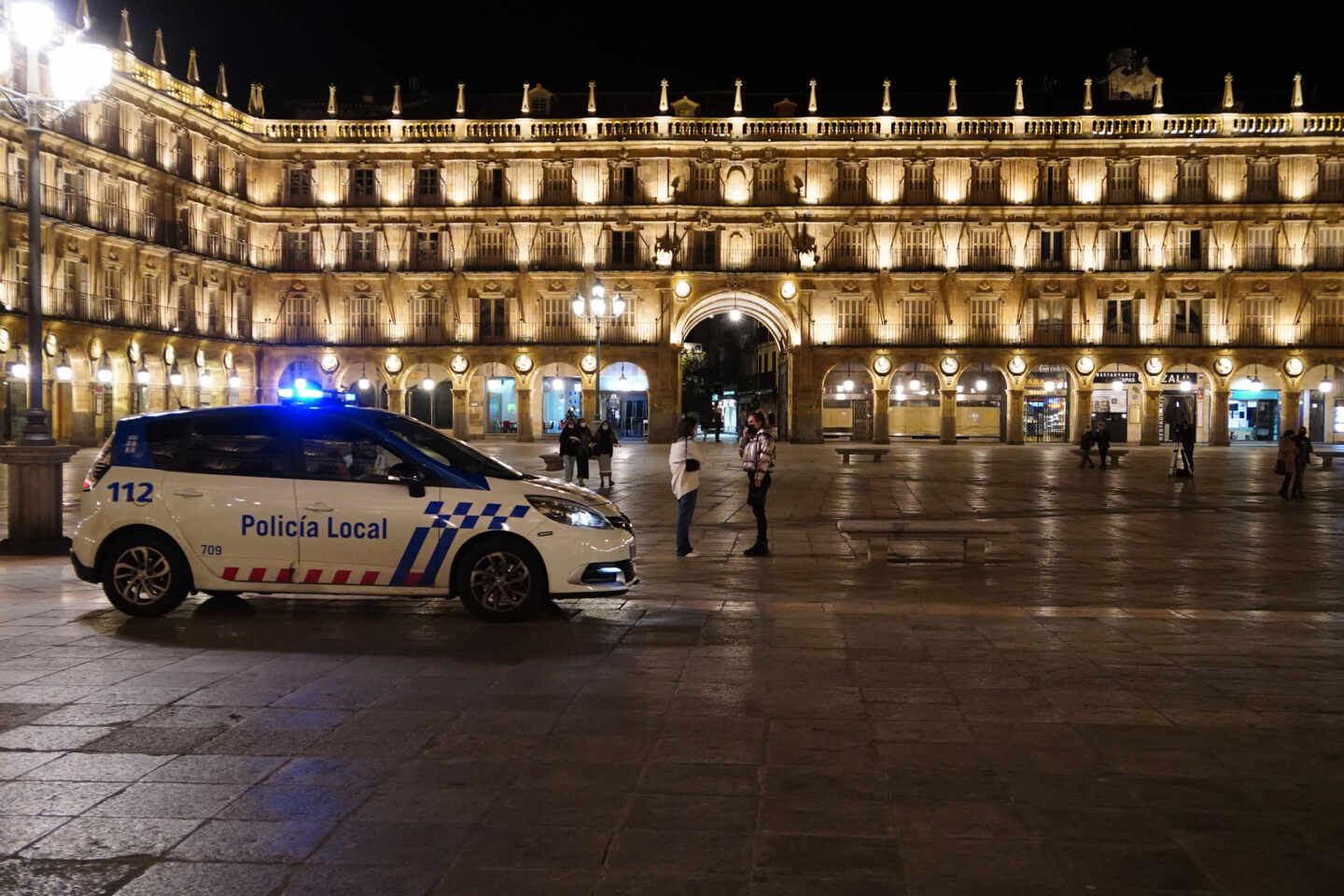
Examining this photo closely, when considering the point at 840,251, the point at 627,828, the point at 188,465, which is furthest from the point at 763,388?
the point at 627,828

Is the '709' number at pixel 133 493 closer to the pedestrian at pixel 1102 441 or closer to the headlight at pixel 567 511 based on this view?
the headlight at pixel 567 511

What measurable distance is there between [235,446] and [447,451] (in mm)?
1656

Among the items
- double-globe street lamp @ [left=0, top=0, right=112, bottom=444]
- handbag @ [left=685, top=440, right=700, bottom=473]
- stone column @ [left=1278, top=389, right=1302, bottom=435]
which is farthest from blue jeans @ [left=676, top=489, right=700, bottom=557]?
stone column @ [left=1278, top=389, right=1302, bottom=435]

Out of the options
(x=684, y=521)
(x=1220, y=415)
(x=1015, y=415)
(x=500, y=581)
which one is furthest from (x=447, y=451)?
(x=1220, y=415)

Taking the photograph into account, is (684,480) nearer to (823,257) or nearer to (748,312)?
(823,257)

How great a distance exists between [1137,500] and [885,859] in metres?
20.3

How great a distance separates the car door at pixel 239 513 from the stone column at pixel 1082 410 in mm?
51510

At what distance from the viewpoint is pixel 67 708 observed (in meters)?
6.51

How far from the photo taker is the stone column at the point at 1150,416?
55812mm

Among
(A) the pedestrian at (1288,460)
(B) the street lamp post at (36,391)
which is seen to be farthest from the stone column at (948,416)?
(B) the street lamp post at (36,391)

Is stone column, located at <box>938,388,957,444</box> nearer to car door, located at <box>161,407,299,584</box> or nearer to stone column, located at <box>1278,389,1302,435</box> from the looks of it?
stone column, located at <box>1278,389,1302,435</box>

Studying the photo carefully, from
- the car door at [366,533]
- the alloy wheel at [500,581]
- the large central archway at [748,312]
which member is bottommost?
the alloy wheel at [500,581]

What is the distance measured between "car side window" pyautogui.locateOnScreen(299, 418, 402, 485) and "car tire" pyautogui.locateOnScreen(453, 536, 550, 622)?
928 millimetres

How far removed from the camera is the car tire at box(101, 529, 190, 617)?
371 inches
